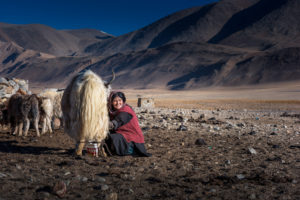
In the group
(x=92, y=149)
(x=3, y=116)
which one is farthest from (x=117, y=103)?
(x=3, y=116)

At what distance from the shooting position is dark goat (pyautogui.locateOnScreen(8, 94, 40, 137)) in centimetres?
659

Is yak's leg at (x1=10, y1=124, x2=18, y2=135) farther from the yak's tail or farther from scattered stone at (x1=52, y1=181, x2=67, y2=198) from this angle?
scattered stone at (x1=52, y1=181, x2=67, y2=198)

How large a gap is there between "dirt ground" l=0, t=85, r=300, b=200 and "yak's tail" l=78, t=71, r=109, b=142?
397mm

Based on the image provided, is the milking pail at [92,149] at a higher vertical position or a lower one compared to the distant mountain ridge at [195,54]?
lower

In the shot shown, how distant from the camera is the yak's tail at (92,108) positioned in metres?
3.99

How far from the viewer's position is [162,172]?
3602 mm

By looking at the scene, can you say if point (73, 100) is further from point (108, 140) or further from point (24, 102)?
point (24, 102)

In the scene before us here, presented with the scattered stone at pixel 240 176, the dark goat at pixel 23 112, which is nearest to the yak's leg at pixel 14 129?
the dark goat at pixel 23 112

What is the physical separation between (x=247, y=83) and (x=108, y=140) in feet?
207

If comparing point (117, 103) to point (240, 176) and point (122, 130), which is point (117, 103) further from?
point (240, 176)

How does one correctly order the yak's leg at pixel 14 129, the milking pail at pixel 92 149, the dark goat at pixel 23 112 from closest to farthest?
the milking pail at pixel 92 149
the dark goat at pixel 23 112
the yak's leg at pixel 14 129

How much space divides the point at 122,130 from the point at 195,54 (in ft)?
274

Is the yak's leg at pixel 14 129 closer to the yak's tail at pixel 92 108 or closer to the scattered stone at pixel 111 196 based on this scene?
the yak's tail at pixel 92 108

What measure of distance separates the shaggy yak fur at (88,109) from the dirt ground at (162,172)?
1.20 feet
